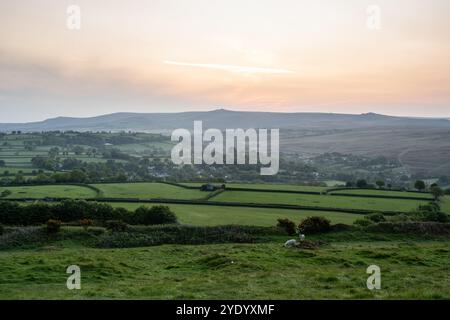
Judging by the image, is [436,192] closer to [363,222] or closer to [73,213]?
[363,222]

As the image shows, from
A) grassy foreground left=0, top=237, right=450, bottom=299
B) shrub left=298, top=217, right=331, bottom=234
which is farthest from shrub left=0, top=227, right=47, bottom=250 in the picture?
shrub left=298, top=217, right=331, bottom=234

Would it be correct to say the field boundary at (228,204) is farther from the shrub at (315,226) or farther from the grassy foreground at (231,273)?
the grassy foreground at (231,273)

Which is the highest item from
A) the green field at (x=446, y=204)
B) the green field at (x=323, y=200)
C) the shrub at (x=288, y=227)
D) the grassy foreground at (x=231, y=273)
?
the grassy foreground at (x=231, y=273)

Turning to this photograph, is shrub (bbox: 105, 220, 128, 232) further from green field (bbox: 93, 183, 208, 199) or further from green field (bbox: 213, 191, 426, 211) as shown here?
green field (bbox: 93, 183, 208, 199)

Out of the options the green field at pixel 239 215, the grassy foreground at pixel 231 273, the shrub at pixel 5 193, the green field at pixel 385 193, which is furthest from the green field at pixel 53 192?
the green field at pixel 385 193

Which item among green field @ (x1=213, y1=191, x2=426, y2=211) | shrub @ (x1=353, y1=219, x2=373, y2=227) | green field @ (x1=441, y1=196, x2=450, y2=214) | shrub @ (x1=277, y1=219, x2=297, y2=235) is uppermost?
shrub @ (x1=277, y1=219, x2=297, y2=235)
